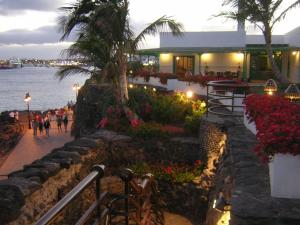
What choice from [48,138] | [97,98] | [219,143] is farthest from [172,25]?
[48,138]

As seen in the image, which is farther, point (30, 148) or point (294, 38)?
point (294, 38)

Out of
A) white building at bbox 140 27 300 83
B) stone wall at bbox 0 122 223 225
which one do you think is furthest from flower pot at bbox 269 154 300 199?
white building at bbox 140 27 300 83

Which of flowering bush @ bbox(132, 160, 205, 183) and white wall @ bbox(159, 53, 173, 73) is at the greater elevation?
white wall @ bbox(159, 53, 173, 73)

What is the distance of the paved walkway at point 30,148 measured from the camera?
1817cm

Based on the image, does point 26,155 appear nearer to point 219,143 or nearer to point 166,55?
point 219,143

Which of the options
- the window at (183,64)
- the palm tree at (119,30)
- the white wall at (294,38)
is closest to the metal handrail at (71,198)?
the palm tree at (119,30)

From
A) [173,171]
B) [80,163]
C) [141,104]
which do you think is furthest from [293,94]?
[141,104]

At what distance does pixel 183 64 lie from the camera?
101 ft

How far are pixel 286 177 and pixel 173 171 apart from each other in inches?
321

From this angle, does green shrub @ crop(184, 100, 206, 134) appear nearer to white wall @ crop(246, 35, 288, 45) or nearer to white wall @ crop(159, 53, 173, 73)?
→ white wall @ crop(159, 53, 173, 73)

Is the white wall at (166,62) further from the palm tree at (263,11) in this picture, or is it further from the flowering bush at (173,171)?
the flowering bush at (173,171)

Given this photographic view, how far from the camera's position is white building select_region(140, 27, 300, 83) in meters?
27.2

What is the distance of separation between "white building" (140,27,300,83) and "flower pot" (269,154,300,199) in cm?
2218

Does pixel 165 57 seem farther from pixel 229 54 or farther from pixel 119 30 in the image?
pixel 119 30
